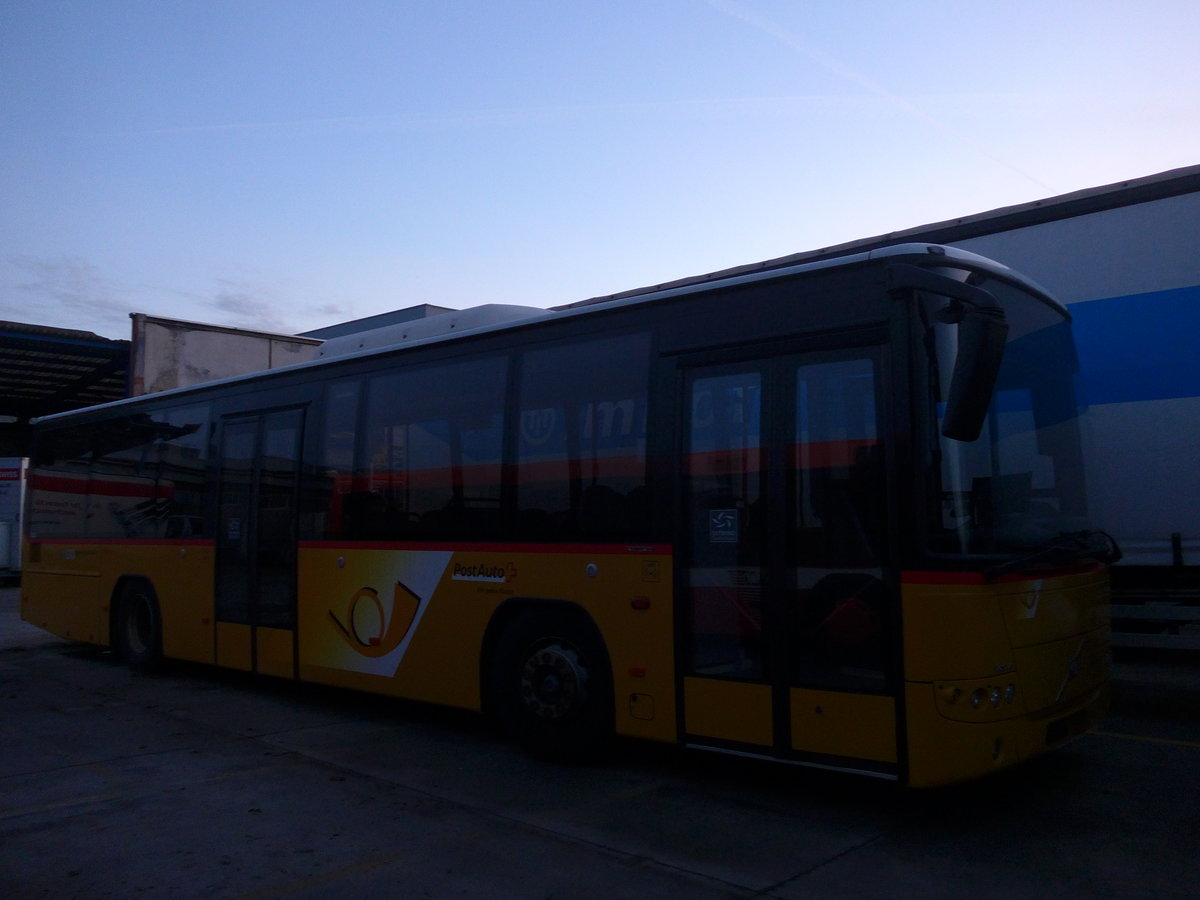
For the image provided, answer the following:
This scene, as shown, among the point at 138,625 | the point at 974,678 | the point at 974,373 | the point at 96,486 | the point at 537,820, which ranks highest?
the point at 974,373

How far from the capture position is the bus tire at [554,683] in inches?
266

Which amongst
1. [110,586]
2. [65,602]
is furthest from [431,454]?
[65,602]

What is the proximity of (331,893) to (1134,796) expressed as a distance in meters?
4.53

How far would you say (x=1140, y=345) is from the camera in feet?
27.1

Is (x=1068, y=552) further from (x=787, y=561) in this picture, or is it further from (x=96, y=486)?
(x=96, y=486)

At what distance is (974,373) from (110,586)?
411 inches

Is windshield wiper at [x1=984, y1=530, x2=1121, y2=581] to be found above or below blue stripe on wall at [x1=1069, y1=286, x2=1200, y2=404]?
below

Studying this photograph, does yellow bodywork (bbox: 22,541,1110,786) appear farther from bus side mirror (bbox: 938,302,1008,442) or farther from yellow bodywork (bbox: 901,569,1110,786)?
bus side mirror (bbox: 938,302,1008,442)

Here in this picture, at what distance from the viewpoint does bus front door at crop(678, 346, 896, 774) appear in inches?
212

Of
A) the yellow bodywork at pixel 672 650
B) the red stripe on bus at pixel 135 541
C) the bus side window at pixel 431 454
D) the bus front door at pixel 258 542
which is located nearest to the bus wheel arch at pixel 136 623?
the red stripe on bus at pixel 135 541

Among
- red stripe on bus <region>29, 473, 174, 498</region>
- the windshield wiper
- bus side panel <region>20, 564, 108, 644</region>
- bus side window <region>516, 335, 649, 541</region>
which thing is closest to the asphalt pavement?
the windshield wiper

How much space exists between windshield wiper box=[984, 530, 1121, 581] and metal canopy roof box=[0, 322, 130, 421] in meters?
19.2

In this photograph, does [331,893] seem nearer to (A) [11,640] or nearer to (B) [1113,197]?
(B) [1113,197]

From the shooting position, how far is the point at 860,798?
6051 millimetres
